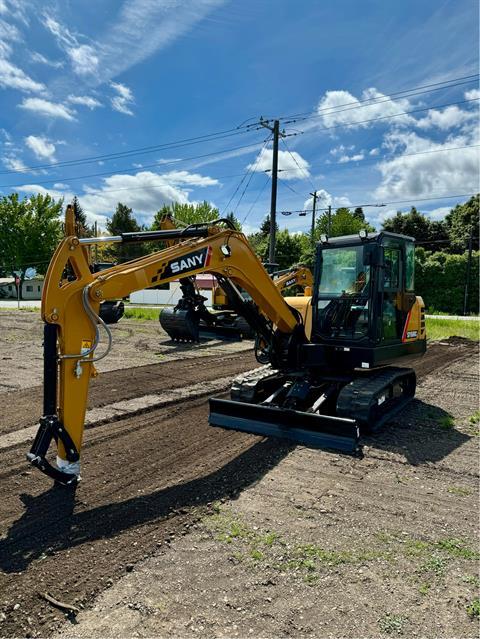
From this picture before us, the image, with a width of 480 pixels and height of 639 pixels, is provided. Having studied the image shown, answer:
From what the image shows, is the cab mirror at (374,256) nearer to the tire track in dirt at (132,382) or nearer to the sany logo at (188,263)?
the sany logo at (188,263)

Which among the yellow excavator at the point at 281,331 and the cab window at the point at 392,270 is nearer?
the yellow excavator at the point at 281,331

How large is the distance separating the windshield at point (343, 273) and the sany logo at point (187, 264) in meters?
2.68

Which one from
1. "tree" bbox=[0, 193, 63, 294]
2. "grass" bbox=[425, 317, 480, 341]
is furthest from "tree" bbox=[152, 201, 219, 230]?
"grass" bbox=[425, 317, 480, 341]

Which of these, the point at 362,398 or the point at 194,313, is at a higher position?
the point at 194,313

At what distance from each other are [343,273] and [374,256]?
0.65m

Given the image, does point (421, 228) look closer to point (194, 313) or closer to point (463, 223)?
point (463, 223)

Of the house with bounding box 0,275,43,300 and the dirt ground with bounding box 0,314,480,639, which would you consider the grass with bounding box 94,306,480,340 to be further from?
the house with bounding box 0,275,43,300

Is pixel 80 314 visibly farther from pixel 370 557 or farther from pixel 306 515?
pixel 370 557

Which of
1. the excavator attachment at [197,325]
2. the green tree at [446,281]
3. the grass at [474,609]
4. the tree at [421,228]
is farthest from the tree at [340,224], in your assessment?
the grass at [474,609]

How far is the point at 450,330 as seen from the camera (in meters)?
20.2

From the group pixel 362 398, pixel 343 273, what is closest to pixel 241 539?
pixel 362 398

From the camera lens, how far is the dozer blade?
5.82 meters

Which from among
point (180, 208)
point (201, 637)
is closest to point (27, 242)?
point (180, 208)

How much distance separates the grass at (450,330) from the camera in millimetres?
18409
